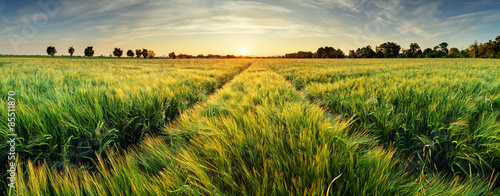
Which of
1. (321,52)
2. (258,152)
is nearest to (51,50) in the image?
(321,52)

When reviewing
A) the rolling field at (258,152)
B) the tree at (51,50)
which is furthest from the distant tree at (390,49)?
the tree at (51,50)

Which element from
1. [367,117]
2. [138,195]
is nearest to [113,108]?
[138,195]

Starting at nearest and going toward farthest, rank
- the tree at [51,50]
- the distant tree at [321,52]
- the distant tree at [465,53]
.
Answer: the distant tree at [465,53], the tree at [51,50], the distant tree at [321,52]

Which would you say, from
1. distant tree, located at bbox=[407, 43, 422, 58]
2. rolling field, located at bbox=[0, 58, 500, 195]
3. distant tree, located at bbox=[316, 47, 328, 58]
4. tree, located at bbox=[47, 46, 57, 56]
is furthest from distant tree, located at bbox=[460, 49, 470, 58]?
tree, located at bbox=[47, 46, 57, 56]

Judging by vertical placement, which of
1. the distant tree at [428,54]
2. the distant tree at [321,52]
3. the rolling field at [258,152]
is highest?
the distant tree at [321,52]

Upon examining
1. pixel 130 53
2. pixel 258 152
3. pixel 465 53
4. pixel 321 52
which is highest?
pixel 321 52

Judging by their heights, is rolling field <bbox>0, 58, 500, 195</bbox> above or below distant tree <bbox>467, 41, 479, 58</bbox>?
below

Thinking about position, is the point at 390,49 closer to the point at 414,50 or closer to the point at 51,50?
the point at 414,50

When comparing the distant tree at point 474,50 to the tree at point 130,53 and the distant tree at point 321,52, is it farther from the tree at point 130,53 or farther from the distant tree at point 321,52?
the tree at point 130,53

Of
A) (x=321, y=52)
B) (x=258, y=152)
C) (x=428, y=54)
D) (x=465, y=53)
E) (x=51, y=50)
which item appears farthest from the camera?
(x=321, y=52)

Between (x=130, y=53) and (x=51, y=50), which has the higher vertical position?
(x=130, y=53)

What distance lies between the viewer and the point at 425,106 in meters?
2.26

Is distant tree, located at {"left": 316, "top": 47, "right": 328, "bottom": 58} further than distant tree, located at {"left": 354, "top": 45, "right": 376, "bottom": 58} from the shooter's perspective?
Yes

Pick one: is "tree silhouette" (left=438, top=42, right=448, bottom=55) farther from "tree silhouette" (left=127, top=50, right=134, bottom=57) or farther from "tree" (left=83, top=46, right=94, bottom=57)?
"tree" (left=83, top=46, right=94, bottom=57)
